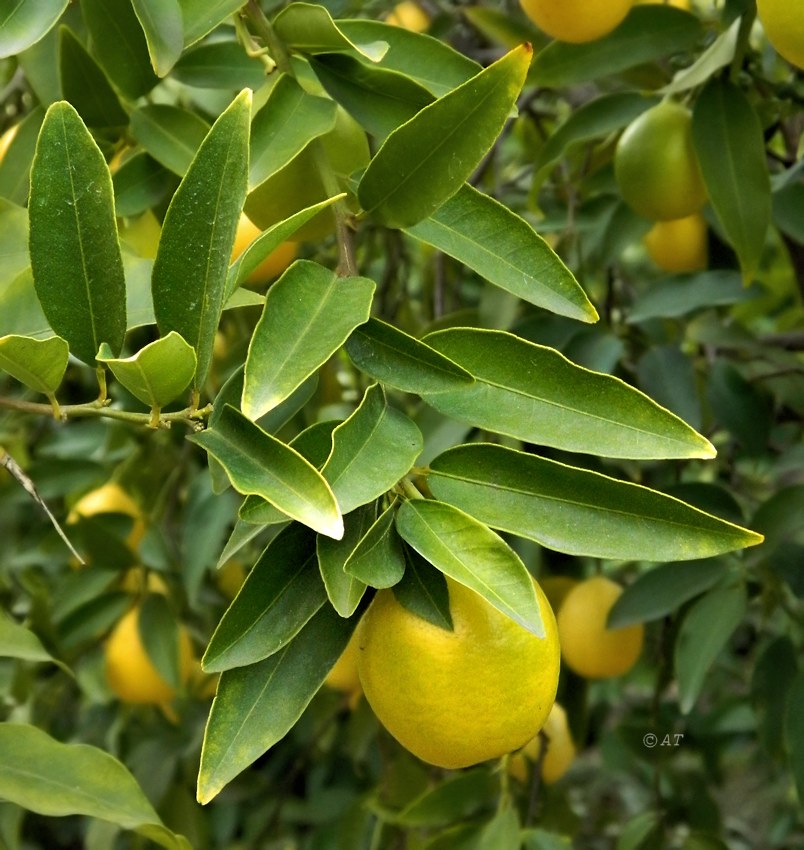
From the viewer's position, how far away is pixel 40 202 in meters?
0.55

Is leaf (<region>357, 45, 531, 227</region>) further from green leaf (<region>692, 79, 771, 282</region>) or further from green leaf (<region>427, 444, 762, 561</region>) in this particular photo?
green leaf (<region>692, 79, 771, 282</region>)

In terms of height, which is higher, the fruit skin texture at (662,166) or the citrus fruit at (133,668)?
the fruit skin texture at (662,166)

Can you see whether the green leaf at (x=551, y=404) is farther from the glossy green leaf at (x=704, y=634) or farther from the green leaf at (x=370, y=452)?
the glossy green leaf at (x=704, y=634)

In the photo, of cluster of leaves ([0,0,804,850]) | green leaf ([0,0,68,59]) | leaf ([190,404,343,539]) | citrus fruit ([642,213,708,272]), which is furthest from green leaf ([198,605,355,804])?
citrus fruit ([642,213,708,272])

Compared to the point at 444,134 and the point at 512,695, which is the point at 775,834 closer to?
the point at 512,695

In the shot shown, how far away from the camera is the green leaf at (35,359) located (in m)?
0.54

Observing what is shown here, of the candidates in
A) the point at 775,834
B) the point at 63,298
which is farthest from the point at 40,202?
the point at 775,834

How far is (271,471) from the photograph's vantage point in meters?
0.54

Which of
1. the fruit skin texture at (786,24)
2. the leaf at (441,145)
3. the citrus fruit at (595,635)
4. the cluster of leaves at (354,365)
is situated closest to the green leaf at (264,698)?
the cluster of leaves at (354,365)

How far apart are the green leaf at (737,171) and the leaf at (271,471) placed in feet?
1.69

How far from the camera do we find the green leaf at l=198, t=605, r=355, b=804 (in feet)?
1.83

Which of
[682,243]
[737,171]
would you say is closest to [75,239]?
[737,171]

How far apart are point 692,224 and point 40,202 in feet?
2.91

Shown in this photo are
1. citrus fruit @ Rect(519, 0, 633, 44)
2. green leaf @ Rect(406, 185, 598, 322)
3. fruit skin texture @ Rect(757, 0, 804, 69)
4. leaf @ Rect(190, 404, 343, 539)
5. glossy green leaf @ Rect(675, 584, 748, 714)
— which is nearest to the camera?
leaf @ Rect(190, 404, 343, 539)
